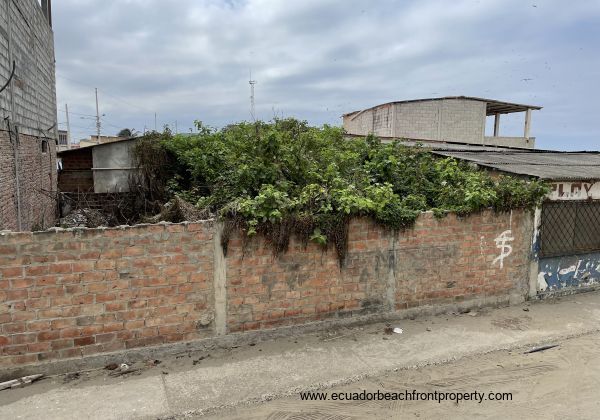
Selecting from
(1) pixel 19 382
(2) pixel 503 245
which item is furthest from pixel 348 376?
(2) pixel 503 245

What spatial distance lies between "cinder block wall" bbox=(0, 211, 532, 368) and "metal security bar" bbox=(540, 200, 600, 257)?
0.64 m

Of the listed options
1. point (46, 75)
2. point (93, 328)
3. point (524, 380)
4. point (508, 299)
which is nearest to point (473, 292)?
point (508, 299)

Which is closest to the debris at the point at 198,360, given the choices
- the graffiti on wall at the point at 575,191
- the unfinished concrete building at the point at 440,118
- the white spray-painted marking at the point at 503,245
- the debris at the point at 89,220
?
the debris at the point at 89,220

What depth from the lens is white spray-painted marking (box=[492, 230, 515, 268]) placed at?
5879mm

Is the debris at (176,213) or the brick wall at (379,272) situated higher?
the debris at (176,213)

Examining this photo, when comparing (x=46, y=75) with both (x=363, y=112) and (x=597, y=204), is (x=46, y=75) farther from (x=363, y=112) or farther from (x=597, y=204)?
(x=363, y=112)

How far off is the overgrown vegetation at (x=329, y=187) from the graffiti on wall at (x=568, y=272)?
125 centimetres

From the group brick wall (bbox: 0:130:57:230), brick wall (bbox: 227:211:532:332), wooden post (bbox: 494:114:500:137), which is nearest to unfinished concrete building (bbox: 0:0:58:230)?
brick wall (bbox: 0:130:57:230)

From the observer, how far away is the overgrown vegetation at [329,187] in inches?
181

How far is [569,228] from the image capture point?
6461mm

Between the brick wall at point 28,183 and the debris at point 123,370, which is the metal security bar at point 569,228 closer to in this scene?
the debris at point 123,370

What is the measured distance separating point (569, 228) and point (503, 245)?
5.00 ft

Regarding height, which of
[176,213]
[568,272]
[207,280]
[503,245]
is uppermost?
[176,213]

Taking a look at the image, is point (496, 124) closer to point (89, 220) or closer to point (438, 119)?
point (438, 119)
